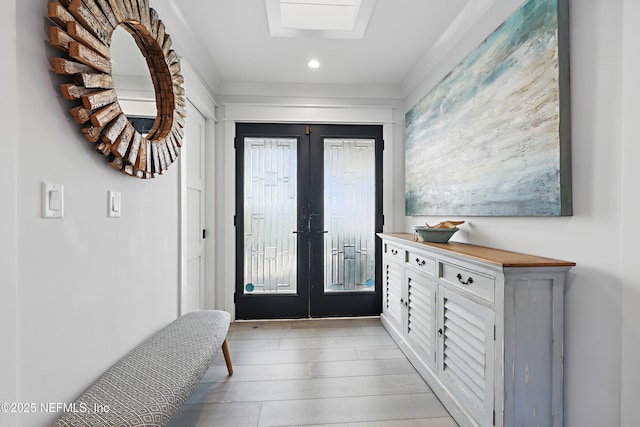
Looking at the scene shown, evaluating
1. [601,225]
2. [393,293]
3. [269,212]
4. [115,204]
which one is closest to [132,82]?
[115,204]

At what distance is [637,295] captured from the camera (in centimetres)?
105

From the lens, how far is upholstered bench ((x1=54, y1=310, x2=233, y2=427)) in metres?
1.02

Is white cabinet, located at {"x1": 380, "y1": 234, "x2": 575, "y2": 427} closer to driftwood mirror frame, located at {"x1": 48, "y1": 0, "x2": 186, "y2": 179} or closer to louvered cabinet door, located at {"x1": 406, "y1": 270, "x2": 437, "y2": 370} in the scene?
louvered cabinet door, located at {"x1": 406, "y1": 270, "x2": 437, "y2": 370}

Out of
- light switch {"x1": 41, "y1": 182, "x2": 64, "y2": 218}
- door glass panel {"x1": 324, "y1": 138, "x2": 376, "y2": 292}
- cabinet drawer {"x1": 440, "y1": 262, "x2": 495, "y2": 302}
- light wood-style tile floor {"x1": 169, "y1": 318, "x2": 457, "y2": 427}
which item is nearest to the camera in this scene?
light switch {"x1": 41, "y1": 182, "x2": 64, "y2": 218}

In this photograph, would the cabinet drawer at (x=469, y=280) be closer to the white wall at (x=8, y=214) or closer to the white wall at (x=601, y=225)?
the white wall at (x=601, y=225)

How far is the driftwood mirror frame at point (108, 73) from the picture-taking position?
3.41 feet

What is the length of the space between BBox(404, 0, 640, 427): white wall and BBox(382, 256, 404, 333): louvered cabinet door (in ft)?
4.19

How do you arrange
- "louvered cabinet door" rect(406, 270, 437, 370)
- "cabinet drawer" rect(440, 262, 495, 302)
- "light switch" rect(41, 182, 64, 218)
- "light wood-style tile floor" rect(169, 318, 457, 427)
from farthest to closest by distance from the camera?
"louvered cabinet door" rect(406, 270, 437, 370) → "light wood-style tile floor" rect(169, 318, 457, 427) → "cabinet drawer" rect(440, 262, 495, 302) → "light switch" rect(41, 182, 64, 218)

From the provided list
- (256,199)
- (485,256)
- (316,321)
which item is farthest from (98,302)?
(316,321)

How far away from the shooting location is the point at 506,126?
1612 millimetres

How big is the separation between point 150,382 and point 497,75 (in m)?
2.28

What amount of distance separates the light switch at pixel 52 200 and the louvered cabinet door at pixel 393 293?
7.18 ft

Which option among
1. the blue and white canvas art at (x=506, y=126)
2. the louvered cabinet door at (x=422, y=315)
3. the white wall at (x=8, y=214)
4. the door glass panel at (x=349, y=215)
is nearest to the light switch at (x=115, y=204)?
the white wall at (x=8, y=214)

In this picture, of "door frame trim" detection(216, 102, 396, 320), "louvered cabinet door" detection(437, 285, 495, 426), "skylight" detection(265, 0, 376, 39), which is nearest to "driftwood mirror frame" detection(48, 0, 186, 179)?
"skylight" detection(265, 0, 376, 39)
